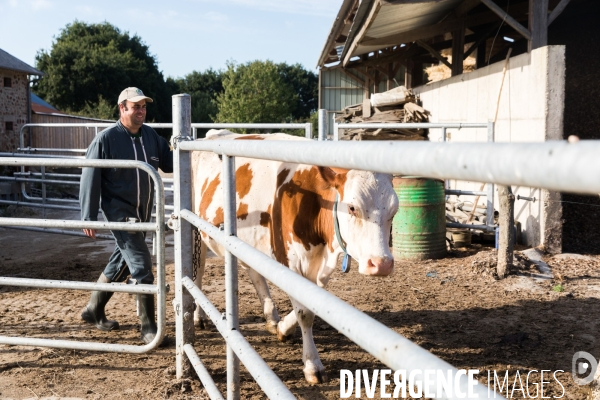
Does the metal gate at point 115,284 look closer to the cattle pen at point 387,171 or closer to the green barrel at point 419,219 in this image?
the cattle pen at point 387,171

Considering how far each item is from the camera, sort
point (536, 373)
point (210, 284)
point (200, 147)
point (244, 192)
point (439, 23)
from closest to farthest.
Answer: point (200, 147) < point (536, 373) < point (244, 192) < point (210, 284) < point (439, 23)

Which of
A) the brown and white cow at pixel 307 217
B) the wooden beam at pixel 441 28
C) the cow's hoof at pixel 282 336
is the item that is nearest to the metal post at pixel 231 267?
the brown and white cow at pixel 307 217

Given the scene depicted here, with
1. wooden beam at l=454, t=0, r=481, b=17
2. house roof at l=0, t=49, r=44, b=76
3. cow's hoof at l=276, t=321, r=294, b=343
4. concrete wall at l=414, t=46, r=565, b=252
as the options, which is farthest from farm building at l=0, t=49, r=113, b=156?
cow's hoof at l=276, t=321, r=294, b=343

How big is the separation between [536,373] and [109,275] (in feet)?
9.97

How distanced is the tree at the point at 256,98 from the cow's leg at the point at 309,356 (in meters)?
39.1

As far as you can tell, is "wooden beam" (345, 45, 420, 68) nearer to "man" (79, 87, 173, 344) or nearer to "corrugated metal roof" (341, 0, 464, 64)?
"corrugated metal roof" (341, 0, 464, 64)

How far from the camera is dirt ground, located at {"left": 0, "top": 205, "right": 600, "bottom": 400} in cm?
361

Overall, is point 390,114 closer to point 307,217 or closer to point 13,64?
point 307,217

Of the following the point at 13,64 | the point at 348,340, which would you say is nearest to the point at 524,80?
the point at 348,340

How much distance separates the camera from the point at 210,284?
6.18 metres

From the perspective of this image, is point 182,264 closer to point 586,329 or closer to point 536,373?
point 536,373

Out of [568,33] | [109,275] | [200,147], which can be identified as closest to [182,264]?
[200,147]

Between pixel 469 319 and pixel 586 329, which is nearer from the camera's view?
pixel 586 329

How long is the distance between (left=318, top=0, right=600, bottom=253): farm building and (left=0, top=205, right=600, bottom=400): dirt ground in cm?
98
